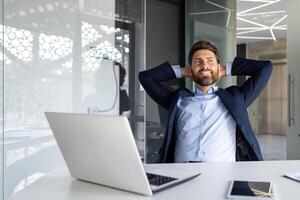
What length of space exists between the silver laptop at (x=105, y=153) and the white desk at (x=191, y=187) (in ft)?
0.10

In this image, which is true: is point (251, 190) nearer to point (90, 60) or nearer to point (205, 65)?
point (205, 65)

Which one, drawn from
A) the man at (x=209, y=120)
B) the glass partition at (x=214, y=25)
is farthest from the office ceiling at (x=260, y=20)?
the man at (x=209, y=120)

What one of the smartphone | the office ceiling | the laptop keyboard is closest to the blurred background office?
the laptop keyboard

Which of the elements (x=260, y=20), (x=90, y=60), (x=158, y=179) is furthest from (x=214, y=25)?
(x=158, y=179)

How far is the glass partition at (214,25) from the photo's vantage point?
4.16 m

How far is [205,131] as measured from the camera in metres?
1.79

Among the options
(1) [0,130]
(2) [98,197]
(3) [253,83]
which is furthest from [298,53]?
(2) [98,197]

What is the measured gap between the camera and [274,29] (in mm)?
8344

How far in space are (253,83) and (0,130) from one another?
1755mm

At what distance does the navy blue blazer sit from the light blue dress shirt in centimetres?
4

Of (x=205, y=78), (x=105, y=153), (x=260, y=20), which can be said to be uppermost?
(x=260, y=20)

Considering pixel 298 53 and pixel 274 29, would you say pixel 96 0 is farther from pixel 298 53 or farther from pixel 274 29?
pixel 274 29

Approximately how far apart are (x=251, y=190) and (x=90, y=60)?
7.57ft

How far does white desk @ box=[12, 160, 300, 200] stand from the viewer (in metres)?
1.01
